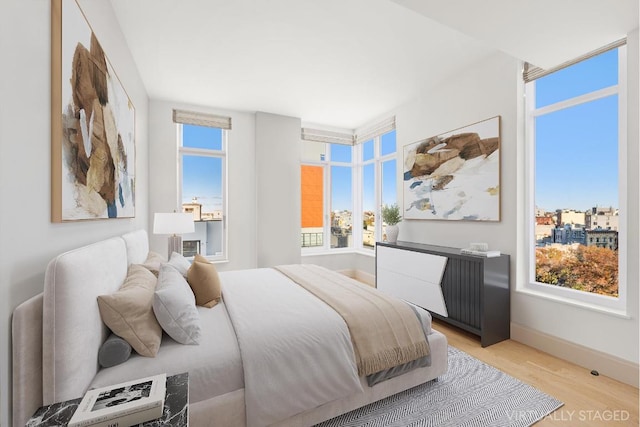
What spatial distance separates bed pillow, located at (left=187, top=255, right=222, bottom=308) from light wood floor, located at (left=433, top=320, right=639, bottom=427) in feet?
7.20

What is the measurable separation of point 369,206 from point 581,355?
3.39 m

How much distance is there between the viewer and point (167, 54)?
278cm

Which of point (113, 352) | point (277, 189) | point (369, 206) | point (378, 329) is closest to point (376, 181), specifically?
point (369, 206)

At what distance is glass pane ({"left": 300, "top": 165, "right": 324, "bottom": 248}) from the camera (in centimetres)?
516

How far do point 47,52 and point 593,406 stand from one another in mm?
3519

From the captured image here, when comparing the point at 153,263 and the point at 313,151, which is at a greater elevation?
the point at 313,151

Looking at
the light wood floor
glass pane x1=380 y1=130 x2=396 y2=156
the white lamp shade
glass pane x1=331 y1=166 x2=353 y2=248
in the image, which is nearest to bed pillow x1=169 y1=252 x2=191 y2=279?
the white lamp shade

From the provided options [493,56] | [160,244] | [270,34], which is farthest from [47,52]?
[493,56]

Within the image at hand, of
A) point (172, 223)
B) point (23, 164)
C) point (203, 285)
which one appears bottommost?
point (203, 285)

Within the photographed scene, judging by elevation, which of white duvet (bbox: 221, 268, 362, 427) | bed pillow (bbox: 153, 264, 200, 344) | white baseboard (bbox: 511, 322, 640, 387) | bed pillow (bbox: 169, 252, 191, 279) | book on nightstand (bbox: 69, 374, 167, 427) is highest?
bed pillow (bbox: 169, 252, 191, 279)

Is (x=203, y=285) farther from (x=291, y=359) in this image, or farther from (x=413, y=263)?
(x=413, y=263)

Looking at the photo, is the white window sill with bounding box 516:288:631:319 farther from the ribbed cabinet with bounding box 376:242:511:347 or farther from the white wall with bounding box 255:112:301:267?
the white wall with bounding box 255:112:301:267

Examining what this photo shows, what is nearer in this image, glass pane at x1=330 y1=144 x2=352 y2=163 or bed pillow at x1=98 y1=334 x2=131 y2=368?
bed pillow at x1=98 y1=334 x2=131 y2=368

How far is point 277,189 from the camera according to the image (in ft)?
14.8
